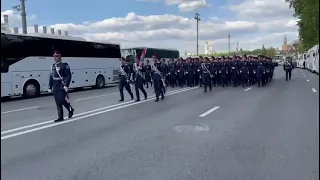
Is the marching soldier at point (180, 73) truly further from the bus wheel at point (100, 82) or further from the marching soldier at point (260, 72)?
the bus wheel at point (100, 82)

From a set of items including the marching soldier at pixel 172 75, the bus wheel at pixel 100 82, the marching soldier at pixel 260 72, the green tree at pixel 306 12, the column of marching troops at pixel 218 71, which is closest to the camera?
the marching soldier at pixel 260 72

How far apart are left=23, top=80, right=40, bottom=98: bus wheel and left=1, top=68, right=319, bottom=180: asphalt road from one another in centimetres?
745

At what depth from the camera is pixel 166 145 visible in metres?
6.42

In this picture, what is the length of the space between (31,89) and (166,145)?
13296 mm

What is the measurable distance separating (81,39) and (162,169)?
1762cm

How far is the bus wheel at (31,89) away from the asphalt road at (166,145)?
745 cm

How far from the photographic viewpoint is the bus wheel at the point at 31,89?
17.8 meters

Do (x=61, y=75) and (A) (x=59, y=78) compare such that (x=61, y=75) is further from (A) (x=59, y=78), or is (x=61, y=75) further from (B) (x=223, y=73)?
(B) (x=223, y=73)

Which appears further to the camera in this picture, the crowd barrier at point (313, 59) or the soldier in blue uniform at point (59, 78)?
the crowd barrier at point (313, 59)

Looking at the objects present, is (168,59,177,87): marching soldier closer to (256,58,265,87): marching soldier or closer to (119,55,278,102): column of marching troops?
(119,55,278,102): column of marching troops

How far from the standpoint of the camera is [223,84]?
2144cm

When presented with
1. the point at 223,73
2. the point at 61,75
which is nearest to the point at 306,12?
the point at 223,73

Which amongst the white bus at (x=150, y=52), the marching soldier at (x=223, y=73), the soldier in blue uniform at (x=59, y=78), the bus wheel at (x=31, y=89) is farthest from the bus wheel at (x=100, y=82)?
the soldier in blue uniform at (x=59, y=78)

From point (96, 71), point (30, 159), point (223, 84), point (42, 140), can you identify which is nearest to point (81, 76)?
point (96, 71)
